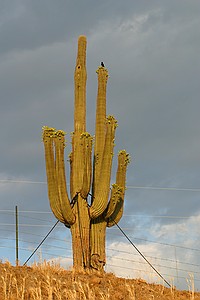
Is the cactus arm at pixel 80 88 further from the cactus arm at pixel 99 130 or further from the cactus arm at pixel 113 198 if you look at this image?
the cactus arm at pixel 113 198

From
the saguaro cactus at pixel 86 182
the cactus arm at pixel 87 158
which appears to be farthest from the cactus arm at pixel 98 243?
the cactus arm at pixel 87 158

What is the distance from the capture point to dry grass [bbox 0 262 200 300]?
12.3m

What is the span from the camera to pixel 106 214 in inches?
758

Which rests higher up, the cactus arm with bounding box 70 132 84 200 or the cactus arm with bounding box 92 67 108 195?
the cactus arm with bounding box 92 67 108 195

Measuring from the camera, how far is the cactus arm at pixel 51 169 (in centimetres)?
1797

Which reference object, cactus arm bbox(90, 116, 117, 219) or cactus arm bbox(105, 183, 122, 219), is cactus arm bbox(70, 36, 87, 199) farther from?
cactus arm bbox(105, 183, 122, 219)

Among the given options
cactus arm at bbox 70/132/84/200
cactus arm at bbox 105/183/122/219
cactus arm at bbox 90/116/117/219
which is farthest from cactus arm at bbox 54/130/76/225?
cactus arm at bbox 105/183/122/219

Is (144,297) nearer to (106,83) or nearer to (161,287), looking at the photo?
(161,287)

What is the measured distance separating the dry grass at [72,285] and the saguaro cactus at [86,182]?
2838mm

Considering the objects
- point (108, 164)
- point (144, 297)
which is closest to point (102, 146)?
point (108, 164)

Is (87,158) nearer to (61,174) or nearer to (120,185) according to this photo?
(61,174)

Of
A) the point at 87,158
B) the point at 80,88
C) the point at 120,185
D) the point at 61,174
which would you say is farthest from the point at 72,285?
the point at 80,88

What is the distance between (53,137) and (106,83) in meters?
3.29

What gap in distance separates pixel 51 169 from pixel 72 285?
18.3 feet
